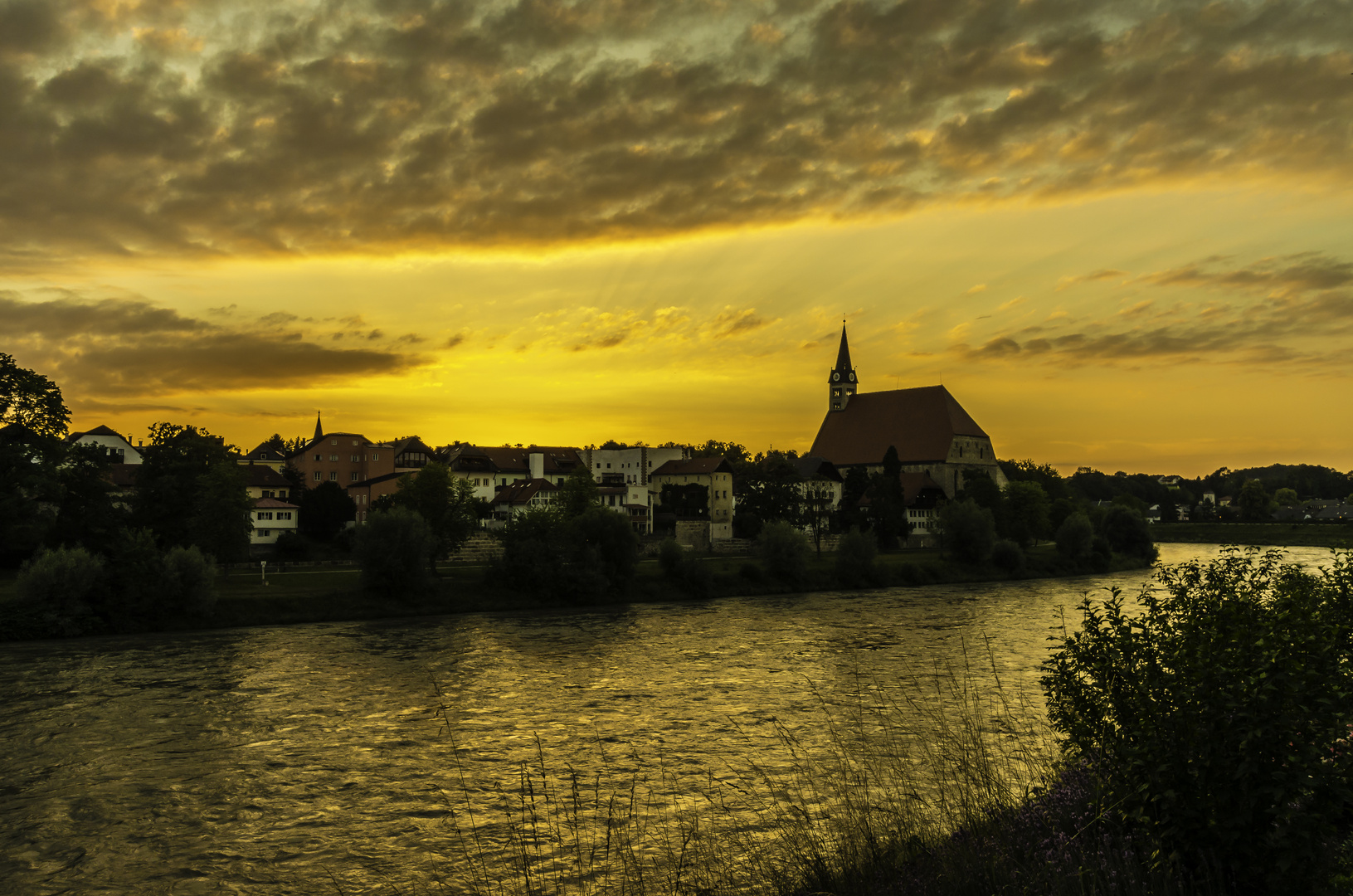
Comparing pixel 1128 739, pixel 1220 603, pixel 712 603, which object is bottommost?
pixel 712 603

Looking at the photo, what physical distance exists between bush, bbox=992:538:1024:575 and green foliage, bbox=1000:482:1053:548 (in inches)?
647

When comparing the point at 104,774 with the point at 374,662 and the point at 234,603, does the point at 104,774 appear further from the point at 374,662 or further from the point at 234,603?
the point at 234,603

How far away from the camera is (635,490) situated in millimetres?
102812

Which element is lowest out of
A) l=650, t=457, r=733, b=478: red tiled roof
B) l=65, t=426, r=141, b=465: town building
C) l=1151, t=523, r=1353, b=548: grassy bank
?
l=1151, t=523, r=1353, b=548: grassy bank

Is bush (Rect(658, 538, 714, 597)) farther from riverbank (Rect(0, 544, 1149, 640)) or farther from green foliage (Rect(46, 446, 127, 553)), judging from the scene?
green foliage (Rect(46, 446, 127, 553))

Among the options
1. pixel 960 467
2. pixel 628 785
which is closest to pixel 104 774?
pixel 628 785

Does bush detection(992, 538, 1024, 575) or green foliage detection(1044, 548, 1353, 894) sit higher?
green foliage detection(1044, 548, 1353, 894)

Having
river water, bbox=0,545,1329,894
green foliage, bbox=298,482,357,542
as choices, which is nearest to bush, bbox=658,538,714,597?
river water, bbox=0,545,1329,894

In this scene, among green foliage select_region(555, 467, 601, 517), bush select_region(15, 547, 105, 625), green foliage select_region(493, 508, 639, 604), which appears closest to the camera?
bush select_region(15, 547, 105, 625)

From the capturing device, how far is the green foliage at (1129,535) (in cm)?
8481

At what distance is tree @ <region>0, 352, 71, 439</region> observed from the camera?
47.8 m

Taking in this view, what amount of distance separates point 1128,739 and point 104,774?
806 inches

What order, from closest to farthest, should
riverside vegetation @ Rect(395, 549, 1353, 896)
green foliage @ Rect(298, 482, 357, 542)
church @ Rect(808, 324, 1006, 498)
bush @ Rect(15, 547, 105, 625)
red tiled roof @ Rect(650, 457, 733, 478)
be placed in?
riverside vegetation @ Rect(395, 549, 1353, 896), bush @ Rect(15, 547, 105, 625), green foliage @ Rect(298, 482, 357, 542), red tiled roof @ Rect(650, 457, 733, 478), church @ Rect(808, 324, 1006, 498)

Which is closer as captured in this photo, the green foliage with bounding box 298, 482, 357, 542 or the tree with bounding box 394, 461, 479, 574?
the tree with bounding box 394, 461, 479, 574
